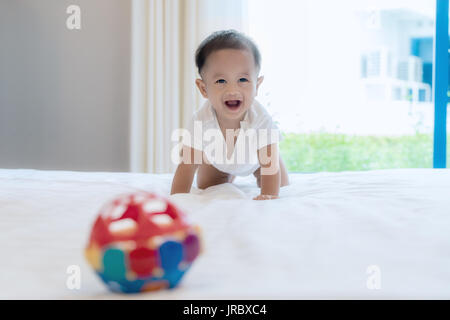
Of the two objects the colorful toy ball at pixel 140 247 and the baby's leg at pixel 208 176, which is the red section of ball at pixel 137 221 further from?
the baby's leg at pixel 208 176

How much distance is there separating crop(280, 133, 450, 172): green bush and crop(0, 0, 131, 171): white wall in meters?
2.17

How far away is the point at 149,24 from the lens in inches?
116

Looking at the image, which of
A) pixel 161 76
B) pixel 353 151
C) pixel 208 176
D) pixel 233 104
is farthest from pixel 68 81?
pixel 353 151

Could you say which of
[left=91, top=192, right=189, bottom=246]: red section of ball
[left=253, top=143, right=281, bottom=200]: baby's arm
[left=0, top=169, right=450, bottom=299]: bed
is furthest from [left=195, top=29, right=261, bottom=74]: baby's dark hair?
[left=91, top=192, right=189, bottom=246]: red section of ball

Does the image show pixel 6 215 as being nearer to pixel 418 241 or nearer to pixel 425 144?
pixel 418 241

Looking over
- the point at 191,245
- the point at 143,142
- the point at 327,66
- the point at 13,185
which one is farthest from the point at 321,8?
the point at 191,245

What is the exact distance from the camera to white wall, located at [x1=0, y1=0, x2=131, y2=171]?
3.05 m

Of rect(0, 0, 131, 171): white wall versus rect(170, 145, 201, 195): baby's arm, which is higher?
rect(0, 0, 131, 171): white wall

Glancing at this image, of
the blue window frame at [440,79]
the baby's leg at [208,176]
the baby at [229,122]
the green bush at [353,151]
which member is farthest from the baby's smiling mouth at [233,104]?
the green bush at [353,151]

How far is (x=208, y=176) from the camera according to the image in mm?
1641

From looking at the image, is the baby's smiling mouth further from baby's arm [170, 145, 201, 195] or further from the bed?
the bed

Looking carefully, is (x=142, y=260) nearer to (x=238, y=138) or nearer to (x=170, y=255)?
(x=170, y=255)

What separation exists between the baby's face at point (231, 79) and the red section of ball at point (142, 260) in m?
1.03
